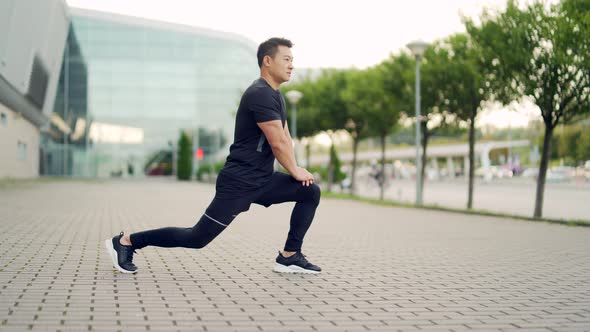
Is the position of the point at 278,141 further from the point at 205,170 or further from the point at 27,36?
the point at 205,170

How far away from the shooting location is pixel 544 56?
1441 centimetres

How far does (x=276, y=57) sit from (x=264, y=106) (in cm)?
48

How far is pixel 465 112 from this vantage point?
1930 cm

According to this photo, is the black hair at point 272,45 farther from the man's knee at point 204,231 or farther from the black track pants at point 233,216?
the man's knee at point 204,231

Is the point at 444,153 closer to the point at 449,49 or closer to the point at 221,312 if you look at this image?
the point at 449,49

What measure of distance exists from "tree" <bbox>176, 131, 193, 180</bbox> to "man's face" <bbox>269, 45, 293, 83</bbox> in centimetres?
4719

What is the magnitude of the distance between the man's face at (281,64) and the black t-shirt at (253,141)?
15cm

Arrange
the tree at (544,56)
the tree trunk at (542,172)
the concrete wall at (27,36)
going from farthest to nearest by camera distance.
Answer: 1. the concrete wall at (27,36)
2. the tree trunk at (542,172)
3. the tree at (544,56)

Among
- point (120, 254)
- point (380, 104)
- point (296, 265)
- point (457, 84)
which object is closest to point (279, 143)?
point (296, 265)

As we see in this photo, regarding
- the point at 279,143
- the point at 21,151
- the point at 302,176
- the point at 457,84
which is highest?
the point at 457,84

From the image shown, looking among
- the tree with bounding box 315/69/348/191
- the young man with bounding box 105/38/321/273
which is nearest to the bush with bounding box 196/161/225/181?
the tree with bounding box 315/69/348/191

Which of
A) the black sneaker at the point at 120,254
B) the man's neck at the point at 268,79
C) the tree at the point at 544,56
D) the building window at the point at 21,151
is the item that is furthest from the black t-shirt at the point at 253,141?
the building window at the point at 21,151

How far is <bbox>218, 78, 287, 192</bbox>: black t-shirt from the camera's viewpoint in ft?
17.5

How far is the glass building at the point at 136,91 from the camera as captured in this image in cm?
5131
